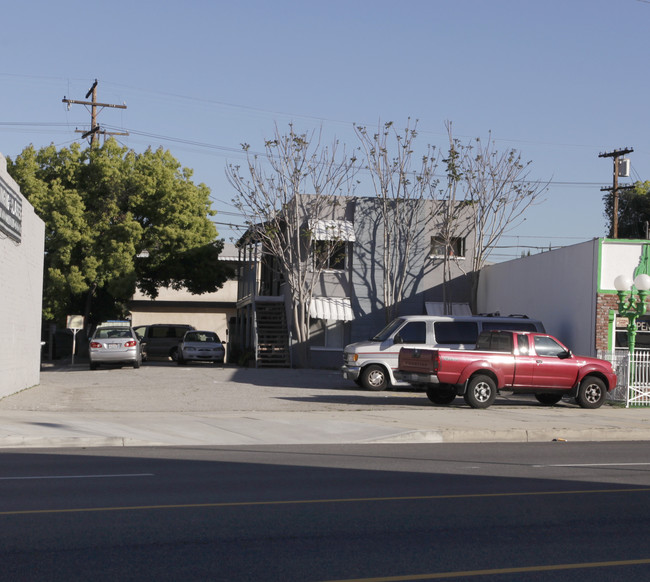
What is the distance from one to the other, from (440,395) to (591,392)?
3676 mm

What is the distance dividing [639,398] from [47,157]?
1118 inches

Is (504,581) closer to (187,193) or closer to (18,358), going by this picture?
(18,358)

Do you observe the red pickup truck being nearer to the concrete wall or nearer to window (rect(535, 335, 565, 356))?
window (rect(535, 335, 565, 356))

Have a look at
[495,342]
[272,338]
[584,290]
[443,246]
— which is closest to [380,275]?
[443,246]

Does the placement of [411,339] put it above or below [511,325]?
below

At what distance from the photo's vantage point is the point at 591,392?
72.8 feet

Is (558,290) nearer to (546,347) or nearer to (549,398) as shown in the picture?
(549,398)

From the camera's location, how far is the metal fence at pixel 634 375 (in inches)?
912

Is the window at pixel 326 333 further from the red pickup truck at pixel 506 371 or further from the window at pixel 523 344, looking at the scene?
the window at pixel 523 344

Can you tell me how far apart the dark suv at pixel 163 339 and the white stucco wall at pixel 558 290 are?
16864 millimetres

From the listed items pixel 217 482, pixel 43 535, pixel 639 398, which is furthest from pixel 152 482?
pixel 639 398

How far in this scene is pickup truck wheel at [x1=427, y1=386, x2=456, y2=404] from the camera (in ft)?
73.9

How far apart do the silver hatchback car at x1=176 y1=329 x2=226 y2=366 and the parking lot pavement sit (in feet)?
36.8

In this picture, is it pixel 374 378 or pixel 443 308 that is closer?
pixel 374 378
